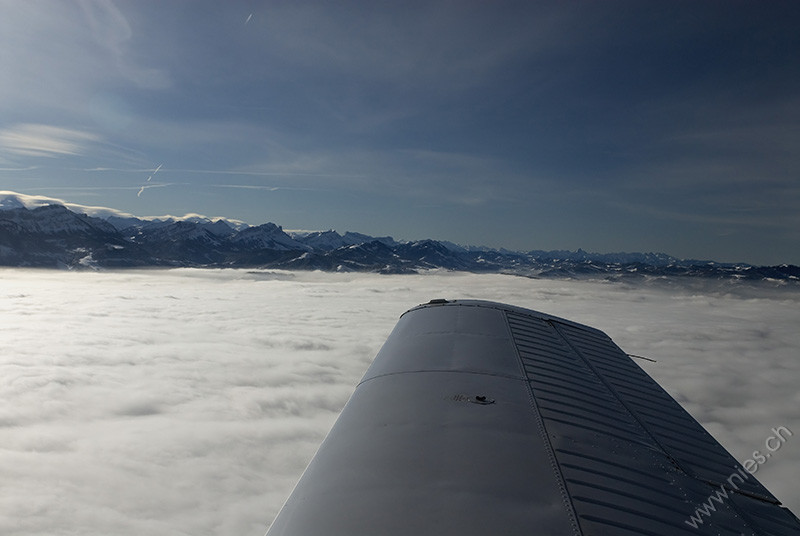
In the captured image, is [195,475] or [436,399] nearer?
[436,399]

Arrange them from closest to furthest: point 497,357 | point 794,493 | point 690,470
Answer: point 690,470, point 497,357, point 794,493

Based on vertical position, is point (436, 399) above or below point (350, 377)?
above

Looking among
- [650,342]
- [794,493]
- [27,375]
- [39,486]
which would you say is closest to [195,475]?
[39,486]

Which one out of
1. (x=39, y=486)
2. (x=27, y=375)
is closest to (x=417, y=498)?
(x=39, y=486)

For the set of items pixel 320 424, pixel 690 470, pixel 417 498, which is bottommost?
pixel 320 424

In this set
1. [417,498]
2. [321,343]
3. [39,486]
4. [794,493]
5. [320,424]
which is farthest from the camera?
[321,343]

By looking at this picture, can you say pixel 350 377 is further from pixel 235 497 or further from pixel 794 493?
pixel 794 493
